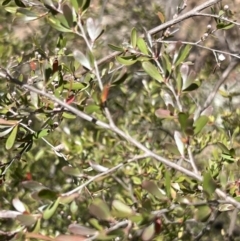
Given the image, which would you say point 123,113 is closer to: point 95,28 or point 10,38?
point 10,38

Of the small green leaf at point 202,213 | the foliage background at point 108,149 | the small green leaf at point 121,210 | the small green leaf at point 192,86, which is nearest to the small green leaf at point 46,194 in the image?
the foliage background at point 108,149

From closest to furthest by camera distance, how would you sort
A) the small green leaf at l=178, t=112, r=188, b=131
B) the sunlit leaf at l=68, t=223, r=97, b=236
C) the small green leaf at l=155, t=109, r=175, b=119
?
the sunlit leaf at l=68, t=223, r=97, b=236 < the small green leaf at l=178, t=112, r=188, b=131 < the small green leaf at l=155, t=109, r=175, b=119

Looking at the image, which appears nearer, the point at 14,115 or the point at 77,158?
the point at 14,115

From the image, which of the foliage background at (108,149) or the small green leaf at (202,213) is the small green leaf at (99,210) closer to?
the foliage background at (108,149)

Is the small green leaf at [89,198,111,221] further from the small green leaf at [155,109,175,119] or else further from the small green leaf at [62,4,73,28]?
the small green leaf at [62,4,73,28]

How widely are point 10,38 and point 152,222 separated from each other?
2230 millimetres

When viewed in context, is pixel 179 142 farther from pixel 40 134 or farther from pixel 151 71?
pixel 40 134

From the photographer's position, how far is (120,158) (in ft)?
6.75

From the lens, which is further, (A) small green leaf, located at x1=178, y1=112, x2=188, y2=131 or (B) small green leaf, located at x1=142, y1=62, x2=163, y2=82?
(B) small green leaf, located at x1=142, y1=62, x2=163, y2=82

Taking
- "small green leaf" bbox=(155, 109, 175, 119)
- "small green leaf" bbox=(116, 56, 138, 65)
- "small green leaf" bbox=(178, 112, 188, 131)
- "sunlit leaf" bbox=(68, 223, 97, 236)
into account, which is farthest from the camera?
"small green leaf" bbox=(116, 56, 138, 65)

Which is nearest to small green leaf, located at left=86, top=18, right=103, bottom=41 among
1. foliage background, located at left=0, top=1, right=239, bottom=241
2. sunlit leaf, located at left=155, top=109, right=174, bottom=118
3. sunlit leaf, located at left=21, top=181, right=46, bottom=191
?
foliage background, located at left=0, top=1, right=239, bottom=241

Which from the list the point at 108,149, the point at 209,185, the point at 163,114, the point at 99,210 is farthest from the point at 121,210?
the point at 108,149

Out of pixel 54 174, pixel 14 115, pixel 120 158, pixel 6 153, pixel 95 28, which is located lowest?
pixel 54 174

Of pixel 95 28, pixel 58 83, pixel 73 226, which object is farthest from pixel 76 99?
pixel 73 226
